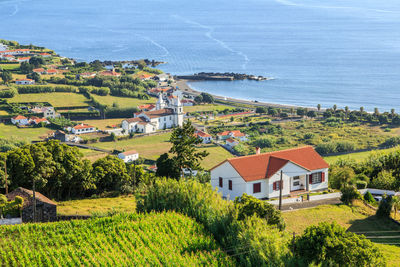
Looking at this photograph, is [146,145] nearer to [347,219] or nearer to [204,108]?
[204,108]

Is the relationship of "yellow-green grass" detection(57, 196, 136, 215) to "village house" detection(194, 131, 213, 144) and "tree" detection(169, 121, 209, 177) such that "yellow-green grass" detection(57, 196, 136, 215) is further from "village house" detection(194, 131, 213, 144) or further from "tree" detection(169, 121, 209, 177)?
"village house" detection(194, 131, 213, 144)

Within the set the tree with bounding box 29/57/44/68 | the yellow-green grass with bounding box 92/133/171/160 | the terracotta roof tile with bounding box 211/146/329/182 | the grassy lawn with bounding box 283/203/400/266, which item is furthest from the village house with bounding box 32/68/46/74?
the grassy lawn with bounding box 283/203/400/266

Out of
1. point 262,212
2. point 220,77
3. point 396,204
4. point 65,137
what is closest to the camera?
point 262,212

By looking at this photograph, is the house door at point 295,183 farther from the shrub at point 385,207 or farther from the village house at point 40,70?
the village house at point 40,70

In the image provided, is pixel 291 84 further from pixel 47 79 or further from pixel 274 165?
pixel 274 165

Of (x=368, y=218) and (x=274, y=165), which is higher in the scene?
(x=274, y=165)

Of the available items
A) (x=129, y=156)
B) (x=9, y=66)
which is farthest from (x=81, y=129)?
(x=9, y=66)

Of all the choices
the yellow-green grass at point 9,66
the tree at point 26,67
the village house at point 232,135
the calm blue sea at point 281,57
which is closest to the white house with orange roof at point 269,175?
the village house at point 232,135

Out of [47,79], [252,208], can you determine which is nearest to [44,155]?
[252,208]
